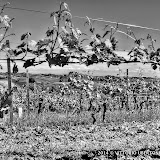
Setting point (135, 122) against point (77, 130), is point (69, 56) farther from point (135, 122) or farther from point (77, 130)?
point (135, 122)

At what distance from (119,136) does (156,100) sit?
712 centimetres

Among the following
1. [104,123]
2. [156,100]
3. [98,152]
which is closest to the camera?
[98,152]

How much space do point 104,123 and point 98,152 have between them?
377 cm

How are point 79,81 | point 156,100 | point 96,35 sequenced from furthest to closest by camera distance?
point 156,100 < point 79,81 < point 96,35

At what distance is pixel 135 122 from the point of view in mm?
9766

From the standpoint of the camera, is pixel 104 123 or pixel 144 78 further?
pixel 144 78

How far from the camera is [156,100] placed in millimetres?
14055

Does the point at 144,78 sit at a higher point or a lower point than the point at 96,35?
lower

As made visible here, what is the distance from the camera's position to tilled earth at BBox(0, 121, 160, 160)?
5224 millimetres

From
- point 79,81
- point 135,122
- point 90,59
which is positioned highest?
point 90,59

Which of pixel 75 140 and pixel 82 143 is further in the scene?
pixel 75 140

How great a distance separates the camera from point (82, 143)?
250 inches

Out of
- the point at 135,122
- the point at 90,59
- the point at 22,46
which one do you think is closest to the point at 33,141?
the point at 90,59

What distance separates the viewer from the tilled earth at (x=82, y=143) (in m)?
5.22
